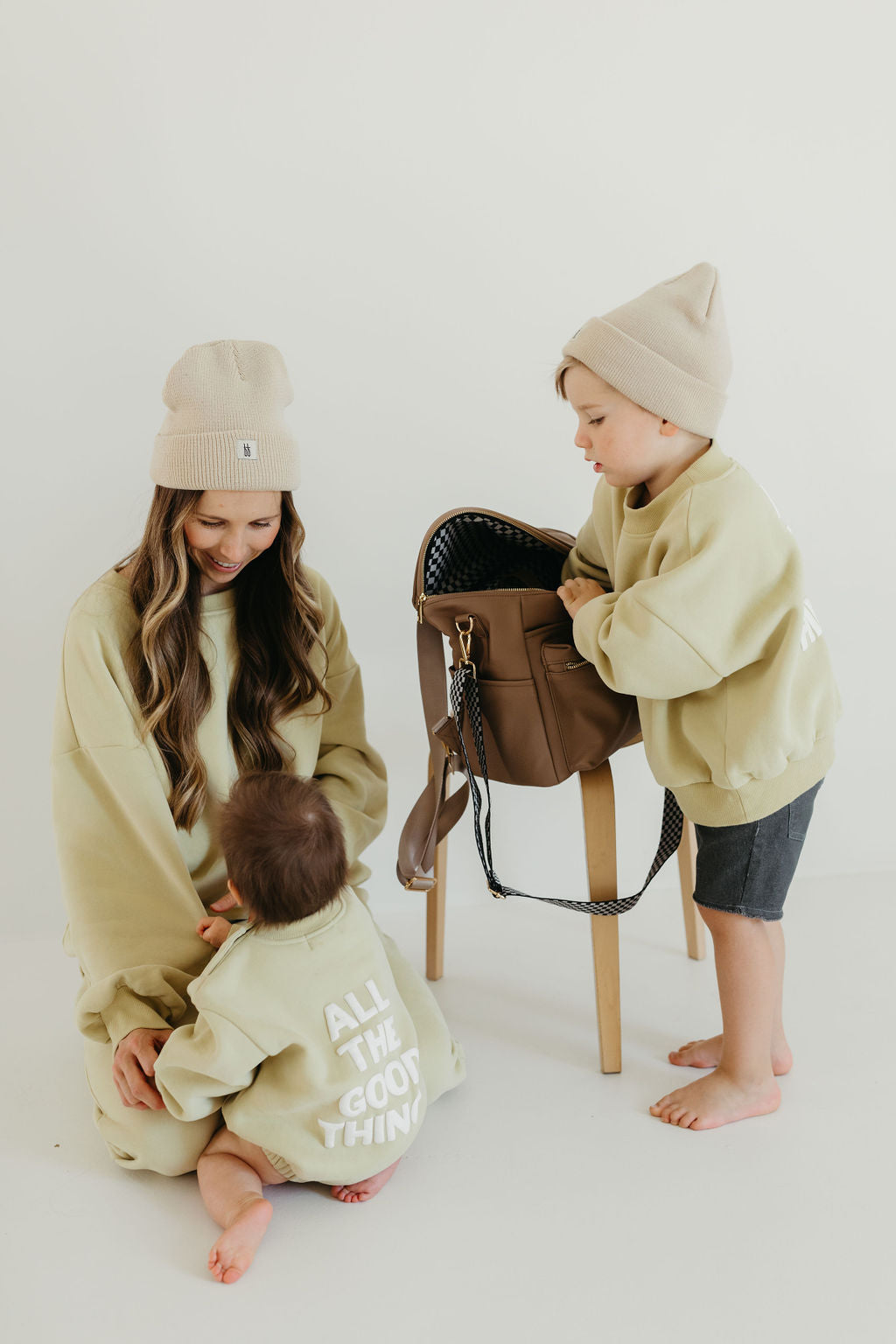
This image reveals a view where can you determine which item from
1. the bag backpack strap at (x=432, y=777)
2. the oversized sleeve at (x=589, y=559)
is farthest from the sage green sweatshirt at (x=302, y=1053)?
the oversized sleeve at (x=589, y=559)

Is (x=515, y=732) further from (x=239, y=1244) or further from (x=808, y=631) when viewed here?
(x=239, y=1244)

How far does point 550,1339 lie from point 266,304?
5.13 feet

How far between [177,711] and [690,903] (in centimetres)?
99

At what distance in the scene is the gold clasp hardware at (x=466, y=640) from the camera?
1479mm

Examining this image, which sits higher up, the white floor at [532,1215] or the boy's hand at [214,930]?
the boy's hand at [214,930]

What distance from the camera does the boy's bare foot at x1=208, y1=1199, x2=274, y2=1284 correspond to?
1178mm

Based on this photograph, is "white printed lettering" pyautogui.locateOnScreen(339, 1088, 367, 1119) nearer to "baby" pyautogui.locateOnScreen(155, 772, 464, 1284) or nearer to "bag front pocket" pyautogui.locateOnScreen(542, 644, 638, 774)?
"baby" pyautogui.locateOnScreen(155, 772, 464, 1284)

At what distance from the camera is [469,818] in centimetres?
208

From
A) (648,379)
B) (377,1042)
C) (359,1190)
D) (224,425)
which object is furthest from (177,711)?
(648,379)

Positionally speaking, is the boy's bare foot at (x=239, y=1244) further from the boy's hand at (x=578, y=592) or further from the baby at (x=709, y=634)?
the boy's hand at (x=578, y=592)

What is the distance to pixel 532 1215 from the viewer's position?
4.17ft

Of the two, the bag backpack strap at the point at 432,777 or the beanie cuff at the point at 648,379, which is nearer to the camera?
the beanie cuff at the point at 648,379

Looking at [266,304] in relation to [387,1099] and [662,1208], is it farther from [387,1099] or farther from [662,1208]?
[662,1208]

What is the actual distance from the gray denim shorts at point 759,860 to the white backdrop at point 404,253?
0.70 m
